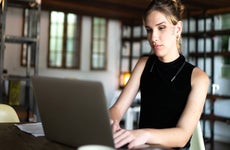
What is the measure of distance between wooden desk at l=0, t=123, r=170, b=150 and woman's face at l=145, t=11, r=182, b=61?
52 centimetres

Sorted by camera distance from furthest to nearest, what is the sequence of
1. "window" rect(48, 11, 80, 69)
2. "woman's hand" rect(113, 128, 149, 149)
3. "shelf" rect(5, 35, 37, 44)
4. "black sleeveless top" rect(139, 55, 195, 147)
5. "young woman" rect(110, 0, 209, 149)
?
"window" rect(48, 11, 80, 69) < "shelf" rect(5, 35, 37, 44) < "black sleeveless top" rect(139, 55, 195, 147) < "young woman" rect(110, 0, 209, 149) < "woman's hand" rect(113, 128, 149, 149)

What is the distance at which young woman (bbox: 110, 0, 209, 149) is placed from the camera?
1.36 meters

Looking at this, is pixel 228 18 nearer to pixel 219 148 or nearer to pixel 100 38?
pixel 219 148

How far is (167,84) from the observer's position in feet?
5.08

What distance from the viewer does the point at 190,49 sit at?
6320mm

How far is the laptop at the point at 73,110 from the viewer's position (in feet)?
2.76

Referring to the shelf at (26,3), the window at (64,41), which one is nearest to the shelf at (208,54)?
the window at (64,41)

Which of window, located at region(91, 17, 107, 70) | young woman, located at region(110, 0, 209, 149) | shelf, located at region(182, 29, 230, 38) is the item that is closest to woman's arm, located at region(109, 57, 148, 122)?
young woman, located at region(110, 0, 209, 149)

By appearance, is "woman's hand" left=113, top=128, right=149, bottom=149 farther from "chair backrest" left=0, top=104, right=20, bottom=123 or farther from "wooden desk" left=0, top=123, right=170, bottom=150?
"chair backrest" left=0, top=104, right=20, bottom=123

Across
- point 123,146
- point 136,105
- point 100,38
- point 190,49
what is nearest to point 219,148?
point 136,105

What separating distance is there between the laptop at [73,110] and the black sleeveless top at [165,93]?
1.92 feet

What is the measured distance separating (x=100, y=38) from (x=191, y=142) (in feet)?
21.1

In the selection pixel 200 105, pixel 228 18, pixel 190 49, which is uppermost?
pixel 228 18

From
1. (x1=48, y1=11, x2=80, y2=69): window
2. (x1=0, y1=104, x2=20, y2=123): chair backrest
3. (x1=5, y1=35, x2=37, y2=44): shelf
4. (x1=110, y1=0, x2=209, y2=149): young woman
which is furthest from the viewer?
(x1=48, y1=11, x2=80, y2=69): window
